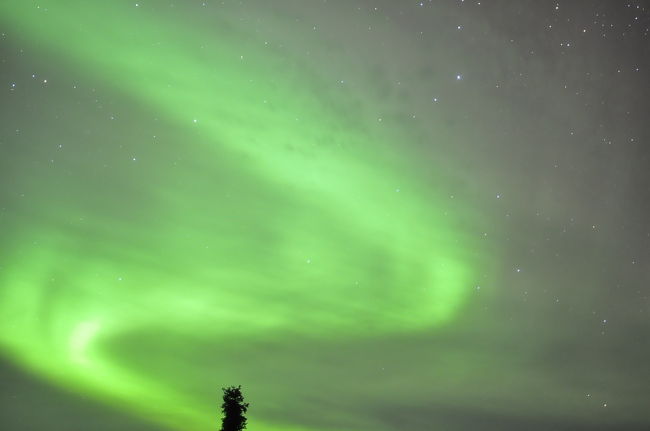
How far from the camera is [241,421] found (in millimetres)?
48344

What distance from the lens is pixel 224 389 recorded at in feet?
159

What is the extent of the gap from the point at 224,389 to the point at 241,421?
2.69m
